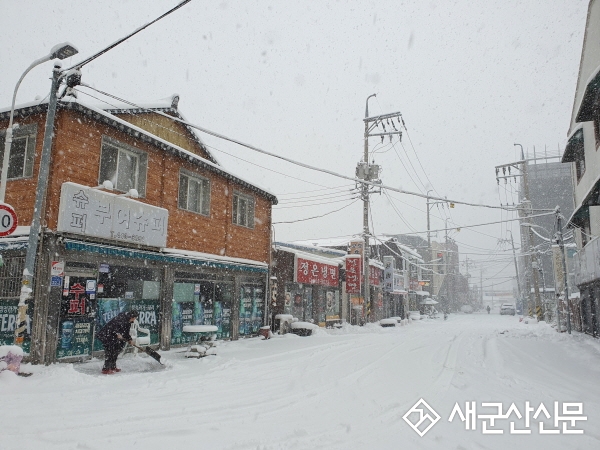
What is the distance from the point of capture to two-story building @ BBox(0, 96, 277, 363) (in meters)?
10.2

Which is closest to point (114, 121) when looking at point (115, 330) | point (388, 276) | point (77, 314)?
point (77, 314)

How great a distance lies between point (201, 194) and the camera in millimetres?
15570

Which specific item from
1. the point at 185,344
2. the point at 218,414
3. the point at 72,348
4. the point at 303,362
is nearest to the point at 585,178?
the point at 303,362

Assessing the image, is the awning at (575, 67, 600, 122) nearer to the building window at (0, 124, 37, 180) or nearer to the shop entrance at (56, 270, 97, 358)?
the shop entrance at (56, 270, 97, 358)

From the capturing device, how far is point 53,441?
501cm

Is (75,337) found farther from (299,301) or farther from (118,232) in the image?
(299,301)

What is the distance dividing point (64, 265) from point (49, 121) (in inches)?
133

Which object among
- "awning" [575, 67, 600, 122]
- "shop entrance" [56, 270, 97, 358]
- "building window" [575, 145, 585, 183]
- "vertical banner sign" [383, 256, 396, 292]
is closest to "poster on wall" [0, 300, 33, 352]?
"shop entrance" [56, 270, 97, 358]

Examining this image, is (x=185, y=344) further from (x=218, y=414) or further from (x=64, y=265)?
(x=218, y=414)

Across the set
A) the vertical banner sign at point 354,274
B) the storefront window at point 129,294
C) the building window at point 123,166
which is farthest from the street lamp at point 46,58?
the vertical banner sign at point 354,274

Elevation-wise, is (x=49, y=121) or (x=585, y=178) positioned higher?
(x=585, y=178)

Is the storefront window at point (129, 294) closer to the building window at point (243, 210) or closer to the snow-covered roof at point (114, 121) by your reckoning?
the snow-covered roof at point (114, 121)

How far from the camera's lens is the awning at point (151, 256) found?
1052cm

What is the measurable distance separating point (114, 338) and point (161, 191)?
5342 mm
